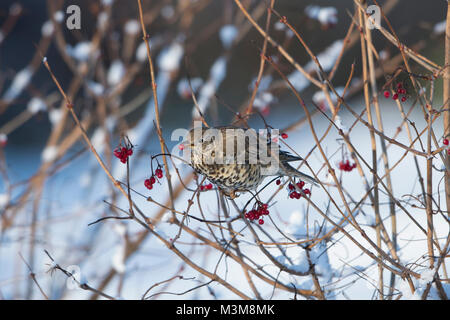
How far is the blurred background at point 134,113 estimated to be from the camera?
1.89m

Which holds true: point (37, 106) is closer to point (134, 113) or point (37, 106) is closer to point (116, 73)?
point (116, 73)

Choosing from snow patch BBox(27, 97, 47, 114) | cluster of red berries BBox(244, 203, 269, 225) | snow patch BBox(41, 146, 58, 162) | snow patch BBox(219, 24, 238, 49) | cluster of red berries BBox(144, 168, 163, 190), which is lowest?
cluster of red berries BBox(244, 203, 269, 225)

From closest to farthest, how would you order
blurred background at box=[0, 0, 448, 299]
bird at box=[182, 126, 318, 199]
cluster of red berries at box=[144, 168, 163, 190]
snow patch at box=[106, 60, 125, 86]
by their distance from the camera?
cluster of red berries at box=[144, 168, 163, 190] < bird at box=[182, 126, 318, 199] < blurred background at box=[0, 0, 448, 299] < snow patch at box=[106, 60, 125, 86]

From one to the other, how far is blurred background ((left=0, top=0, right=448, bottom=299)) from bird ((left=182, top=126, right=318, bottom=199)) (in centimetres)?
15

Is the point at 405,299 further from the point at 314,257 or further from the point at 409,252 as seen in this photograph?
the point at 409,252

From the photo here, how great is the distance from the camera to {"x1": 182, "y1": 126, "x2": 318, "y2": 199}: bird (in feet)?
4.70

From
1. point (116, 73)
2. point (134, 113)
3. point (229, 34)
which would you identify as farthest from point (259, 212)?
point (134, 113)

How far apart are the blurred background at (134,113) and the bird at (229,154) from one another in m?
0.15

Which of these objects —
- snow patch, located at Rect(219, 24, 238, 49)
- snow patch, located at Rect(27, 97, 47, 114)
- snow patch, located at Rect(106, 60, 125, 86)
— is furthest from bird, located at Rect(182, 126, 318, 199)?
snow patch, located at Rect(106, 60, 125, 86)

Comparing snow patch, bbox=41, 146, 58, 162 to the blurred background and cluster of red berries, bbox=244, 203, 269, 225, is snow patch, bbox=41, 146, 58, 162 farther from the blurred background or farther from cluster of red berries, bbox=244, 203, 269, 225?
cluster of red berries, bbox=244, 203, 269, 225

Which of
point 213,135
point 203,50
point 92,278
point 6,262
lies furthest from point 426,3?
point 6,262

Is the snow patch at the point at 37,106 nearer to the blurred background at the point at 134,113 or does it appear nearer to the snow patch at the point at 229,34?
the blurred background at the point at 134,113

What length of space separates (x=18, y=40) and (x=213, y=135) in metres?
4.45

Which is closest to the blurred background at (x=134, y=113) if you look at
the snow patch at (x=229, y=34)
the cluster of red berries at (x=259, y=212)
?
the snow patch at (x=229, y=34)
